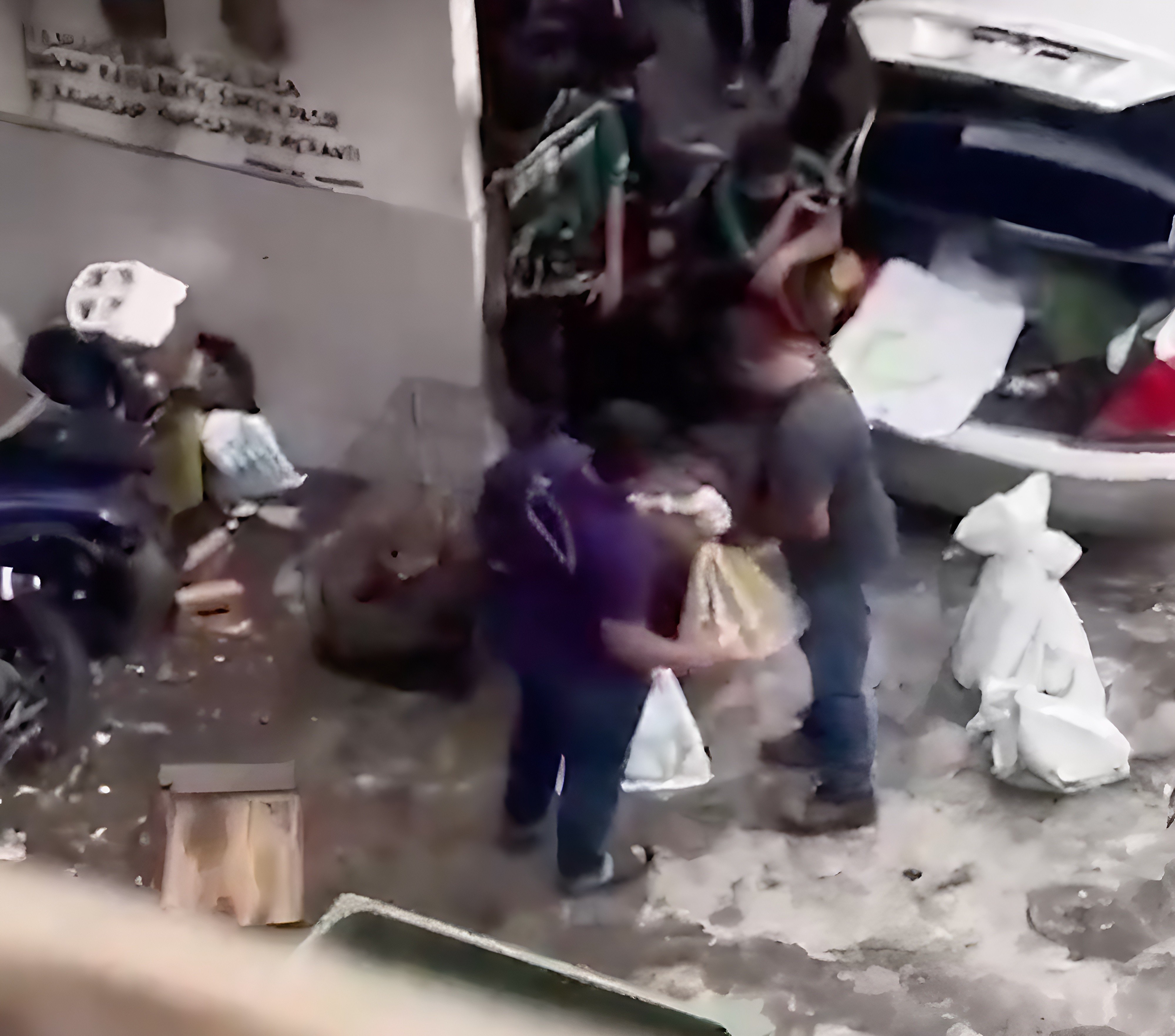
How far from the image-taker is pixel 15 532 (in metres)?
0.78

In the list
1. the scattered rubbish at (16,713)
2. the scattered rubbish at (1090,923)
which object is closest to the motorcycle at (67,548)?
the scattered rubbish at (16,713)

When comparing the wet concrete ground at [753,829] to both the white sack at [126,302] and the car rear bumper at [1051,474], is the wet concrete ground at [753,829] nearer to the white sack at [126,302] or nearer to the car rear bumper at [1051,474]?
the car rear bumper at [1051,474]

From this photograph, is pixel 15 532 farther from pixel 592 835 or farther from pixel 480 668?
pixel 592 835

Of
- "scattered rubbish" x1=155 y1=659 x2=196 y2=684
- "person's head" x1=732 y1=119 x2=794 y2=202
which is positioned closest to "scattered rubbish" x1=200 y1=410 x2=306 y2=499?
"scattered rubbish" x1=155 y1=659 x2=196 y2=684

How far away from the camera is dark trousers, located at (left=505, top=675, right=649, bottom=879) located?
698 mm

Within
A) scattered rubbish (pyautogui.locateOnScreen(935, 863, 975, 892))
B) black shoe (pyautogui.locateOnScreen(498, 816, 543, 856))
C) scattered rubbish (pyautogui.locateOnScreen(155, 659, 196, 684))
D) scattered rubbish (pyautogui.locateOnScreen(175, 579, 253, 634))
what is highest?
scattered rubbish (pyautogui.locateOnScreen(175, 579, 253, 634))

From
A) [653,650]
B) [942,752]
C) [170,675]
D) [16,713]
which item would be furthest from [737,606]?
[16,713]

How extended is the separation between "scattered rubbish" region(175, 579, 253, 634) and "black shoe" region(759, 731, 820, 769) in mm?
356

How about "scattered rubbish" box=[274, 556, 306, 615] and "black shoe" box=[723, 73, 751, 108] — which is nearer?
"black shoe" box=[723, 73, 751, 108]

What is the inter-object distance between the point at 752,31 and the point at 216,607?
1.66 feet

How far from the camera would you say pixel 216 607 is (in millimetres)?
774

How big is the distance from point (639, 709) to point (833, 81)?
38 centimetres

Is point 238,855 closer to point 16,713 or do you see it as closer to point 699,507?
point 16,713

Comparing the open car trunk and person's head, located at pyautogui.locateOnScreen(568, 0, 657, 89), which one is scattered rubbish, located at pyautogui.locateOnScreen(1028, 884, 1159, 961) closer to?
the open car trunk
